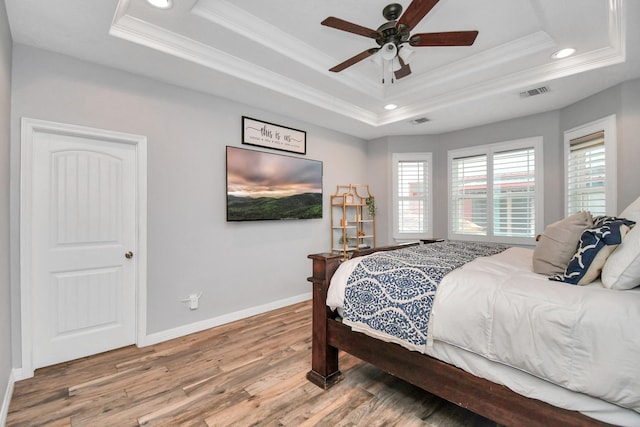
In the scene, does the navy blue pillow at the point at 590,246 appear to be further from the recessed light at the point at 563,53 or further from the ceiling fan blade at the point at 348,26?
the recessed light at the point at 563,53

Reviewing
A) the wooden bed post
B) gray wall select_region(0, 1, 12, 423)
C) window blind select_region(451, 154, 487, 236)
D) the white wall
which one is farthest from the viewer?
window blind select_region(451, 154, 487, 236)

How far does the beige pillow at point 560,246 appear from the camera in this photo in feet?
5.41

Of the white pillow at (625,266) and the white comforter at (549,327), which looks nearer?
the white comforter at (549,327)

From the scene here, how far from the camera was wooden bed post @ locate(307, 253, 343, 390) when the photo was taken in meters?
2.13

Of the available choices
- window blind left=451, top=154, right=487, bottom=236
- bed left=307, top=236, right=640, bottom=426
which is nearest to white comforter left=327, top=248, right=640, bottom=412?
bed left=307, top=236, right=640, bottom=426

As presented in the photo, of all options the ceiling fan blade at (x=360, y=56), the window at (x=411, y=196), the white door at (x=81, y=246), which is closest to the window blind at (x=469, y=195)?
the window at (x=411, y=196)

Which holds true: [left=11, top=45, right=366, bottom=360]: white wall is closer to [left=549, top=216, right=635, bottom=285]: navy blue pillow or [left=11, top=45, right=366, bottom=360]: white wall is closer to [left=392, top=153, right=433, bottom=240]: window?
[left=392, top=153, right=433, bottom=240]: window

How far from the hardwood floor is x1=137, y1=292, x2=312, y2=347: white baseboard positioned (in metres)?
0.12

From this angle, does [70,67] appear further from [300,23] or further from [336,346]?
[336,346]

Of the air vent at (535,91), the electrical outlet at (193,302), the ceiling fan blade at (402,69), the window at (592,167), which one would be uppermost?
the air vent at (535,91)

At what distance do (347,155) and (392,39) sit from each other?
2.85 m

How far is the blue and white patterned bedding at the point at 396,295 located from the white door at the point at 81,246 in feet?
7.34

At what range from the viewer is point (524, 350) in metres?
1.32

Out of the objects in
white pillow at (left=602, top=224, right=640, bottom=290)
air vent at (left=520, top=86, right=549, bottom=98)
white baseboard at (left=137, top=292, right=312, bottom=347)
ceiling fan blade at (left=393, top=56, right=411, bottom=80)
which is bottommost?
white baseboard at (left=137, top=292, right=312, bottom=347)
